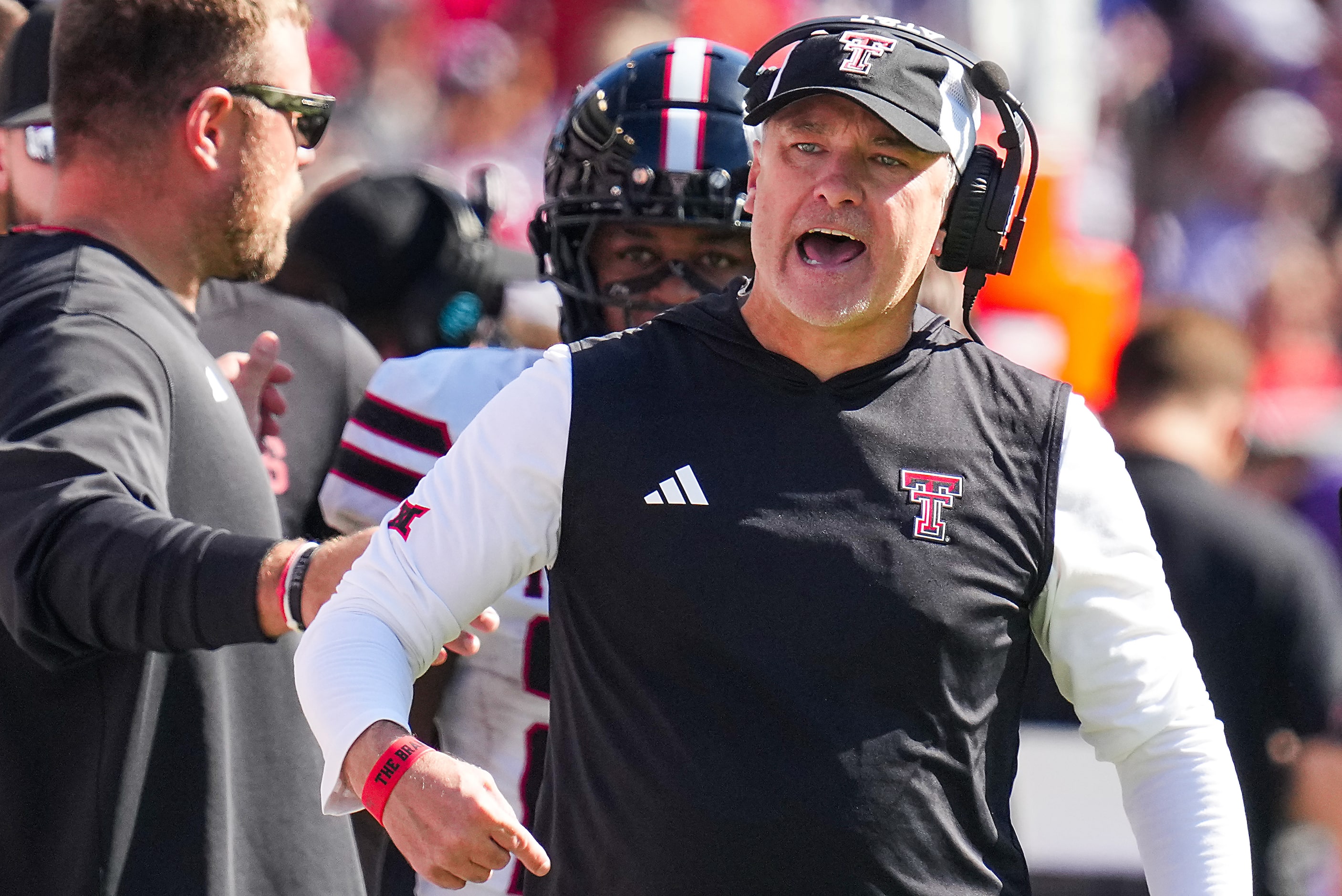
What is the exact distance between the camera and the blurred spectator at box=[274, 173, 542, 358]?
16.1 feet

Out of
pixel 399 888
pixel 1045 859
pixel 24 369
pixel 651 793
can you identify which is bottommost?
pixel 1045 859

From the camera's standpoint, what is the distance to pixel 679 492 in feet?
7.32

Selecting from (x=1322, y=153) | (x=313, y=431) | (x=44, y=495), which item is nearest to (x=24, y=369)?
Result: (x=44, y=495)

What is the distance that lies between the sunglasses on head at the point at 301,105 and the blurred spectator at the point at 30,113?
0.79 metres

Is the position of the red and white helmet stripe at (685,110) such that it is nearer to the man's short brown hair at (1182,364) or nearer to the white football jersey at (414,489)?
the white football jersey at (414,489)

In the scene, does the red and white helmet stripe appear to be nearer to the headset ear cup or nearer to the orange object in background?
the headset ear cup

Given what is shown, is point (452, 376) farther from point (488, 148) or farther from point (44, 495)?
point (488, 148)

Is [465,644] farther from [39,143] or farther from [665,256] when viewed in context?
[39,143]

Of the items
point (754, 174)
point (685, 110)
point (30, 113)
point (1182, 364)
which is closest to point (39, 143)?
point (30, 113)

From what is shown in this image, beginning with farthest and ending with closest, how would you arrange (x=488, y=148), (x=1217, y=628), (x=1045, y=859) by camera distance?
(x=488, y=148)
(x=1045, y=859)
(x=1217, y=628)

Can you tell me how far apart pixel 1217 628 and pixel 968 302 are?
7.00 feet

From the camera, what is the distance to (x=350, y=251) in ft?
16.1

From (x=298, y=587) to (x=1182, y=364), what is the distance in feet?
10.1

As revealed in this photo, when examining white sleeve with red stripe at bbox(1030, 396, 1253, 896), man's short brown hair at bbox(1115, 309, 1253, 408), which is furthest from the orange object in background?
white sleeve with red stripe at bbox(1030, 396, 1253, 896)
